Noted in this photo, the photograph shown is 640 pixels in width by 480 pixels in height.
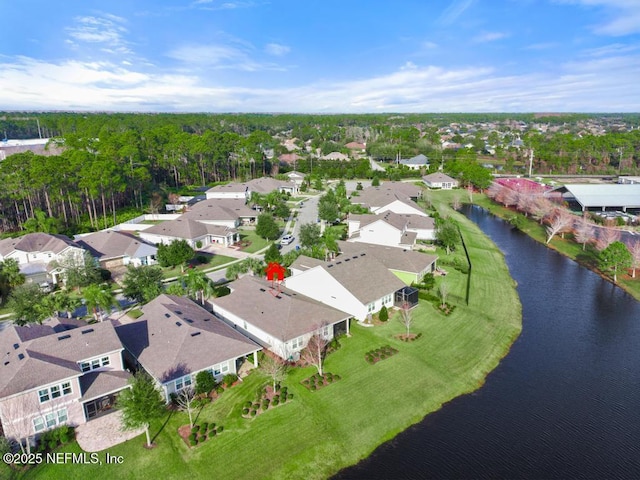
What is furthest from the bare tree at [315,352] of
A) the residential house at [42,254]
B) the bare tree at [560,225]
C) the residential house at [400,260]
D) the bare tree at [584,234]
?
Result: the bare tree at [560,225]

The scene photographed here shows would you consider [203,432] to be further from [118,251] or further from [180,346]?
[118,251]

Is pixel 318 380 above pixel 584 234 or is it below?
below

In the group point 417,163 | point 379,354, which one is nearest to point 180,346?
point 379,354

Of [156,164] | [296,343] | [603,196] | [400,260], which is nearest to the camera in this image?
[296,343]

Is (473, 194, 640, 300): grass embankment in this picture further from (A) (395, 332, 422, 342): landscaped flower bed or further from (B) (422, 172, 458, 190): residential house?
(A) (395, 332, 422, 342): landscaped flower bed

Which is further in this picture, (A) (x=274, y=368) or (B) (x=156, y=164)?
(B) (x=156, y=164)

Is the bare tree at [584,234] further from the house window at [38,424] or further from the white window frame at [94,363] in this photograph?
the house window at [38,424]

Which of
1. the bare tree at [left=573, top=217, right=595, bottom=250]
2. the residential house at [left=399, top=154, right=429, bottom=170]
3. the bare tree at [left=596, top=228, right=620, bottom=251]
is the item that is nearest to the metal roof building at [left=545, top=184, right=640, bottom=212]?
the bare tree at [left=573, top=217, right=595, bottom=250]
